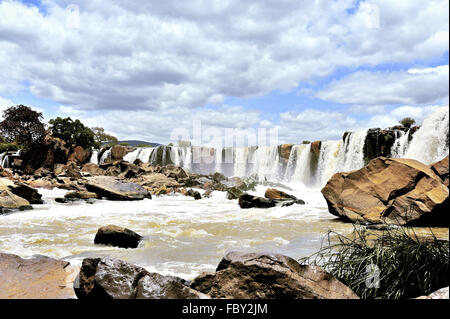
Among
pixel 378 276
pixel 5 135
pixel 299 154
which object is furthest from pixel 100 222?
pixel 5 135

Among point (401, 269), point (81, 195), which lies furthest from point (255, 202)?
point (401, 269)

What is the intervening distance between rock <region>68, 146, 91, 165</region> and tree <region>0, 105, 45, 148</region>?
3.05 metres

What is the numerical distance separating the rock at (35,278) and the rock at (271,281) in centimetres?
158

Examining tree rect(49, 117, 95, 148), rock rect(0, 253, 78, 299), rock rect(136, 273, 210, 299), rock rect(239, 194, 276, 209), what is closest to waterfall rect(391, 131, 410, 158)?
rock rect(239, 194, 276, 209)

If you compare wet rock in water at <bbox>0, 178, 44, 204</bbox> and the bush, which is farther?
the bush

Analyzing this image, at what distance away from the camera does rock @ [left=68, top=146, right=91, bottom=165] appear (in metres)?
32.4

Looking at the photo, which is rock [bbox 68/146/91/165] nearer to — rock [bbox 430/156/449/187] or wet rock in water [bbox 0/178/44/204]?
wet rock in water [bbox 0/178/44/204]

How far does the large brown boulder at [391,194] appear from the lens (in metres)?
6.93

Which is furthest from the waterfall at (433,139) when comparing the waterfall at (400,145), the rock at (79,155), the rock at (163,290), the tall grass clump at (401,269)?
the rock at (79,155)

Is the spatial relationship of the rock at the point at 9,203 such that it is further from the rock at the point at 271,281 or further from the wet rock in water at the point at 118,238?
the rock at the point at 271,281

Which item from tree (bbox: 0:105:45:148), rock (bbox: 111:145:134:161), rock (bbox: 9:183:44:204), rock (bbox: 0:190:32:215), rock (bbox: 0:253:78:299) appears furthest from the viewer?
rock (bbox: 111:145:134:161)

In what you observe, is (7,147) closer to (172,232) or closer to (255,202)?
(255,202)
